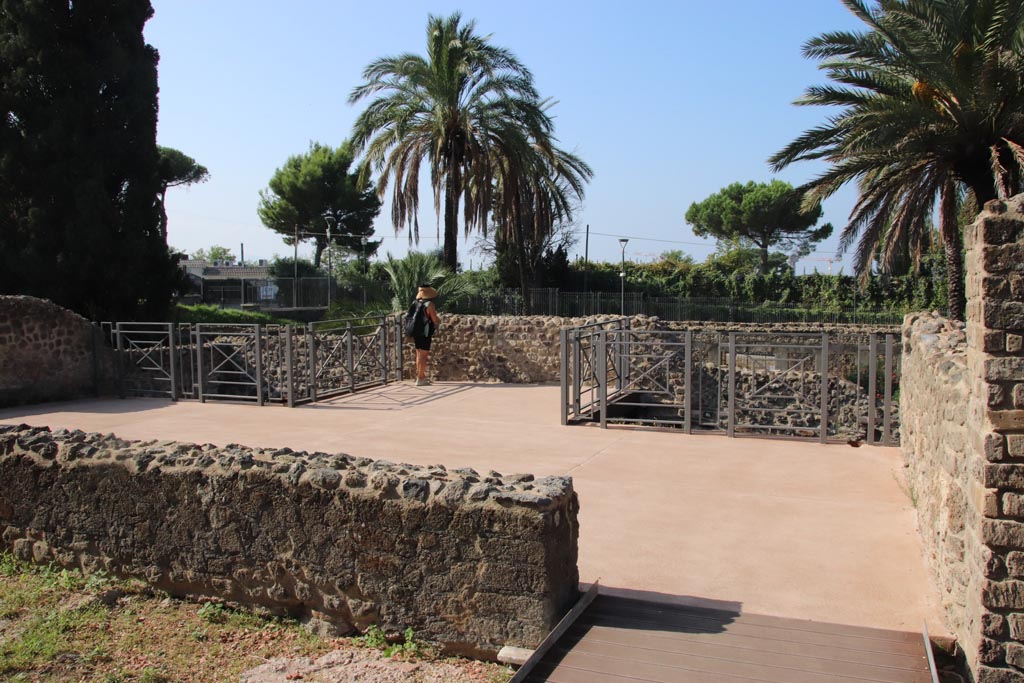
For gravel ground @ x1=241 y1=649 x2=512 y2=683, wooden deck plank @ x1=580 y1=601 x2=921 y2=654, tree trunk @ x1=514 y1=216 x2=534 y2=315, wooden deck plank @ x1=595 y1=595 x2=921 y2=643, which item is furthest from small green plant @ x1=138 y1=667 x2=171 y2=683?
tree trunk @ x1=514 y1=216 x2=534 y2=315

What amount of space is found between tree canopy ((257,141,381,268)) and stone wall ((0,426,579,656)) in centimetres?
4026

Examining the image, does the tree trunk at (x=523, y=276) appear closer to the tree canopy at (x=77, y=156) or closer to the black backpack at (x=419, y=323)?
the tree canopy at (x=77, y=156)

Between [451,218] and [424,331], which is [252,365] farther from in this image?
[451,218]

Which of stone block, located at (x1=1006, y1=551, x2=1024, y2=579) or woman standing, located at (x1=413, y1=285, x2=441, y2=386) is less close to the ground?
woman standing, located at (x1=413, y1=285, x2=441, y2=386)

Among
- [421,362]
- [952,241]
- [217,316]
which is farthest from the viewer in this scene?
[217,316]

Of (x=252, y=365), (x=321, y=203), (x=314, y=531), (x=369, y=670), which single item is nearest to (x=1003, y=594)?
(x=369, y=670)

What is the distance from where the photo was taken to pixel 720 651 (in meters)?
3.67

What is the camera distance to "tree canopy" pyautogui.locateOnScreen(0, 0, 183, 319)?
704 inches

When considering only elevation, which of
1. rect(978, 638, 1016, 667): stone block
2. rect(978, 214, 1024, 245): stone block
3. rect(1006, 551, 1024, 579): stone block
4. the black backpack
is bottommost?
rect(978, 638, 1016, 667): stone block

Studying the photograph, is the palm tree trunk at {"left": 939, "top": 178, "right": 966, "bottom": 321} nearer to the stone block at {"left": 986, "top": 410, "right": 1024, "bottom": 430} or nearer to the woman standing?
the woman standing

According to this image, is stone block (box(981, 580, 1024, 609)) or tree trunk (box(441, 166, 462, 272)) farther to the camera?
tree trunk (box(441, 166, 462, 272))

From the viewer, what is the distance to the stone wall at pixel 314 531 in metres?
3.89

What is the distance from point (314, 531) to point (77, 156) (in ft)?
57.9

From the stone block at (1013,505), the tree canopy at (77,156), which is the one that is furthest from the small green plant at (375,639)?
the tree canopy at (77,156)
